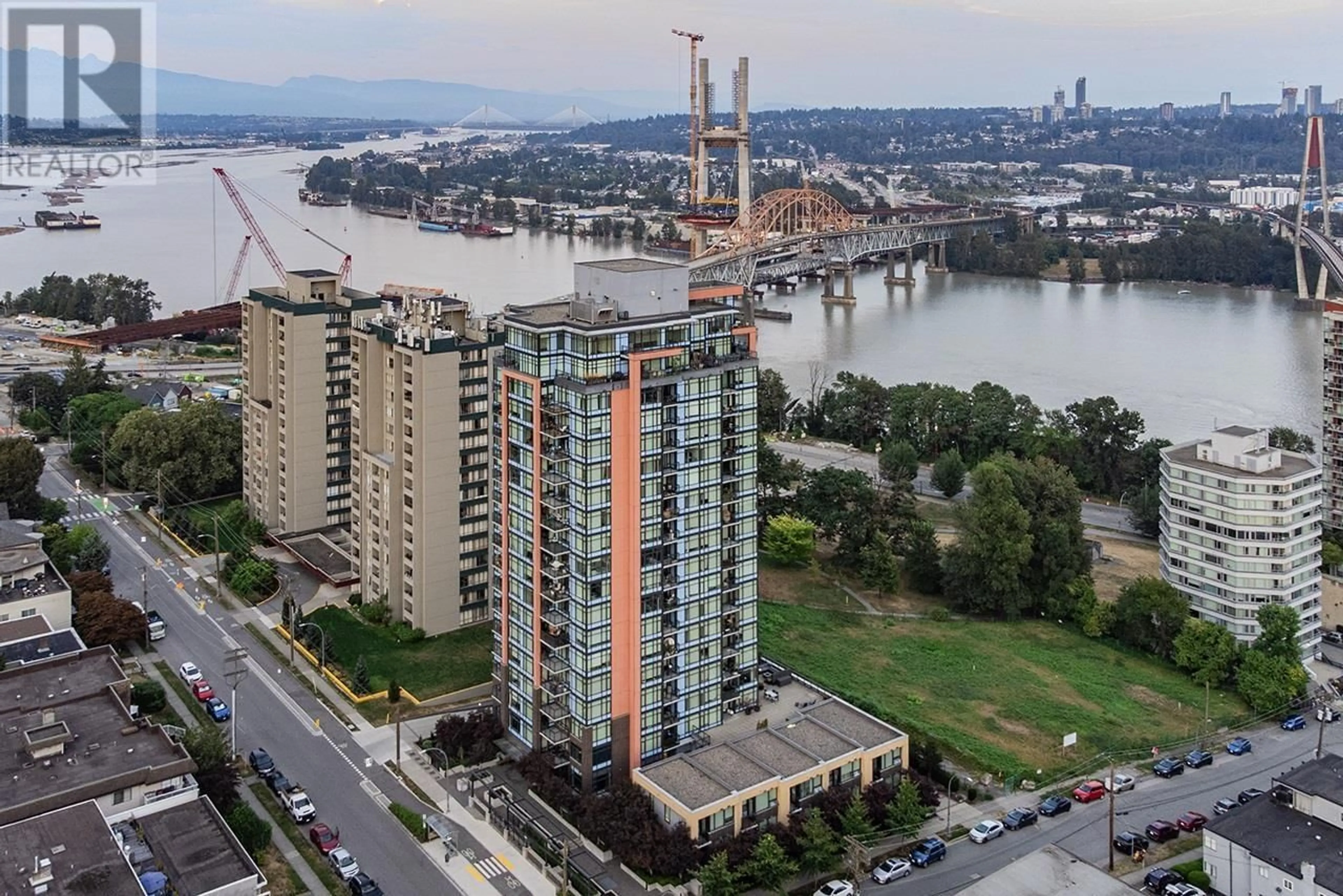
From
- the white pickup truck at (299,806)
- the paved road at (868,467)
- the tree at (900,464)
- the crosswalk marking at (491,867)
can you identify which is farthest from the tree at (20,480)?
the tree at (900,464)

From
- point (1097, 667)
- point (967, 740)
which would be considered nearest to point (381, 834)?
point (967, 740)

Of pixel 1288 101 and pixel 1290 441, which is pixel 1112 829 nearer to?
pixel 1290 441

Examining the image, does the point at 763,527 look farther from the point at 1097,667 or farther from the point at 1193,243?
the point at 1193,243

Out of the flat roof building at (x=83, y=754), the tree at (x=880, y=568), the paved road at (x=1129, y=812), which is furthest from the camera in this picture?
the tree at (x=880, y=568)

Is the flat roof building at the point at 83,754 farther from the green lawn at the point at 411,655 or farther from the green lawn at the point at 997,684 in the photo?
the green lawn at the point at 997,684

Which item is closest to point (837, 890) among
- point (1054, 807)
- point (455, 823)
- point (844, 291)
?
point (1054, 807)

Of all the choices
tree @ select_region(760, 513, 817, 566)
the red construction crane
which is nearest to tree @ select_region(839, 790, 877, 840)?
tree @ select_region(760, 513, 817, 566)
